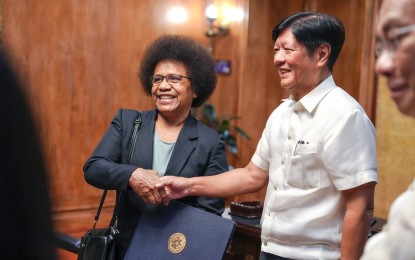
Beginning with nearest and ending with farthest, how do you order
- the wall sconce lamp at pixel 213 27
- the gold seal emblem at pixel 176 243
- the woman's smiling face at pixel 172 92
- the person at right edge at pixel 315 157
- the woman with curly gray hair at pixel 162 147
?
1. the person at right edge at pixel 315 157
2. the gold seal emblem at pixel 176 243
3. the woman with curly gray hair at pixel 162 147
4. the woman's smiling face at pixel 172 92
5. the wall sconce lamp at pixel 213 27

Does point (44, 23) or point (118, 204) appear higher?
point (44, 23)

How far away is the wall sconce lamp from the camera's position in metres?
7.90

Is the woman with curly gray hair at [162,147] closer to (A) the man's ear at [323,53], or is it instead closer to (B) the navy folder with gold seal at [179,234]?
(B) the navy folder with gold seal at [179,234]

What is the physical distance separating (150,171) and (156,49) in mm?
807

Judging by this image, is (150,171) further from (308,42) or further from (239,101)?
(239,101)

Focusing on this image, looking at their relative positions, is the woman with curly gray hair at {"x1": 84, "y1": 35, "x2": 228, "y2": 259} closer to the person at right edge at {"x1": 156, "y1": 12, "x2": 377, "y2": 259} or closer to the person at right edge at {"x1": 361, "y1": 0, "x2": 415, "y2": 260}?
the person at right edge at {"x1": 156, "y1": 12, "x2": 377, "y2": 259}

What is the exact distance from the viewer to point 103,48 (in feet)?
22.9

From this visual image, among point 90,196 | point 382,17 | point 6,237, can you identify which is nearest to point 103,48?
point 90,196

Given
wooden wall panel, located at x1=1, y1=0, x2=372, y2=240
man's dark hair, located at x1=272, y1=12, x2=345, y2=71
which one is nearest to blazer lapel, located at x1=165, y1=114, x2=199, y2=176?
man's dark hair, located at x1=272, y1=12, x2=345, y2=71

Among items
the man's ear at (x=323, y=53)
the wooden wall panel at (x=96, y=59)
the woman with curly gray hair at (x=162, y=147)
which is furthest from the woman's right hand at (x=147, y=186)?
the wooden wall panel at (x=96, y=59)

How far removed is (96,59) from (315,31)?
15.3 feet

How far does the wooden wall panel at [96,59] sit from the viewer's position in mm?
6516

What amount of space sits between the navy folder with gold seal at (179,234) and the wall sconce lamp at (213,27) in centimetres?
523

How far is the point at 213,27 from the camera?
8031mm
